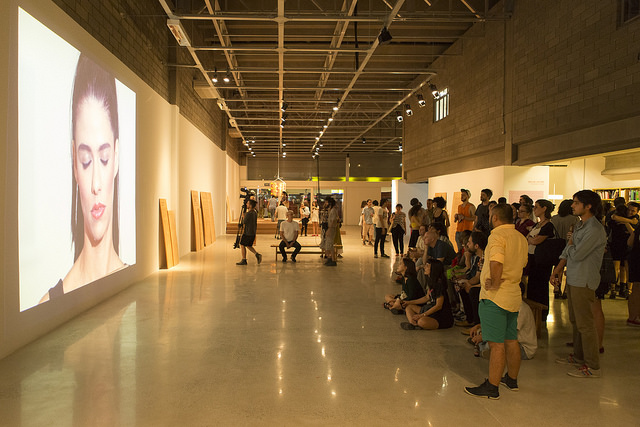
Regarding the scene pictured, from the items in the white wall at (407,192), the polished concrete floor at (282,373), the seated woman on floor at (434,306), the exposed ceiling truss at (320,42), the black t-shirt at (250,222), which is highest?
the exposed ceiling truss at (320,42)

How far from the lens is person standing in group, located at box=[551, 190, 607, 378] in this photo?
407cm

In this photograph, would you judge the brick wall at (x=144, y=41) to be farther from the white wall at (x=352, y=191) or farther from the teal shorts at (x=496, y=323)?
the white wall at (x=352, y=191)

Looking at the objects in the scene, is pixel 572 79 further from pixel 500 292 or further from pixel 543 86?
pixel 500 292

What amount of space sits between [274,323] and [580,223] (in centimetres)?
349

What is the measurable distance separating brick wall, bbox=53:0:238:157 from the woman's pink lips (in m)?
2.34

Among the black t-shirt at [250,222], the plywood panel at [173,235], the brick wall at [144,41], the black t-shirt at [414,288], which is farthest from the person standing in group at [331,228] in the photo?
the black t-shirt at [414,288]

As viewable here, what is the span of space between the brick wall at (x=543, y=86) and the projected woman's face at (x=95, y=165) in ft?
25.1

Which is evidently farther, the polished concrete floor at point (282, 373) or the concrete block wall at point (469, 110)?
the concrete block wall at point (469, 110)

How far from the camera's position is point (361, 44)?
13.4 m

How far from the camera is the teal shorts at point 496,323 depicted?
3605mm

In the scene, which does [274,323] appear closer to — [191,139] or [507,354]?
[507,354]

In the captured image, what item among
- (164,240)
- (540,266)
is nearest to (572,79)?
(540,266)

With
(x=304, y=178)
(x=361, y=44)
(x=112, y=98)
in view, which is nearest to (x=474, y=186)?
(x=361, y=44)

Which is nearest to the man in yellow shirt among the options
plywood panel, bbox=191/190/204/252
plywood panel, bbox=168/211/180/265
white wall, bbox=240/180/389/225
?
plywood panel, bbox=168/211/180/265
